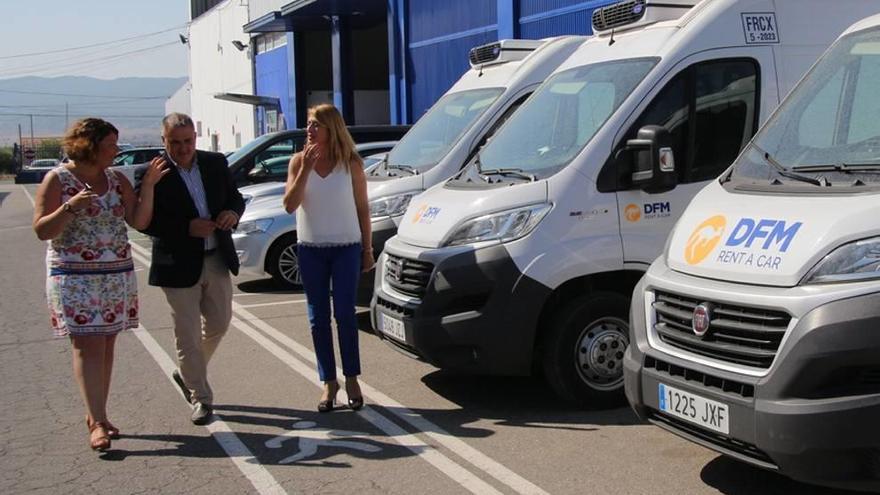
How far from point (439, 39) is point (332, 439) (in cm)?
1656

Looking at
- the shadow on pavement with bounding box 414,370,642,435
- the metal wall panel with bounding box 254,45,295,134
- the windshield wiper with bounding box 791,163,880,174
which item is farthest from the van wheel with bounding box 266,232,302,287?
the metal wall panel with bounding box 254,45,295,134

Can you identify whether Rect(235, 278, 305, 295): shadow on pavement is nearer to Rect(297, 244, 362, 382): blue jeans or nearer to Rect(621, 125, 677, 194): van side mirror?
Rect(297, 244, 362, 382): blue jeans

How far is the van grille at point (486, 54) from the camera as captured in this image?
30.9 feet

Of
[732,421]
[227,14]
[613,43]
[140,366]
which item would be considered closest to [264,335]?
[140,366]

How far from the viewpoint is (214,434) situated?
241 inches

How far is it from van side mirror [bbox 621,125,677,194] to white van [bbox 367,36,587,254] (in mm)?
2601

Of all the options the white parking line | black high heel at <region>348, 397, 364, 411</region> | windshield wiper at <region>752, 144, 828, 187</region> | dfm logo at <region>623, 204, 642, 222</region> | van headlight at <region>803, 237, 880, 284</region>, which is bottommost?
the white parking line

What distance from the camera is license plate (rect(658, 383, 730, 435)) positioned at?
432 cm

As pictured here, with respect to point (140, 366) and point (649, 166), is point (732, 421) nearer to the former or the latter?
point (649, 166)

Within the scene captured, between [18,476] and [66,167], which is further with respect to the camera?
[66,167]

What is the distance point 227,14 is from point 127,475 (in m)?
41.5

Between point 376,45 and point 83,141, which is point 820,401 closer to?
point 83,141

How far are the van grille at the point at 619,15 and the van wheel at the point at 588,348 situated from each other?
1.97 meters

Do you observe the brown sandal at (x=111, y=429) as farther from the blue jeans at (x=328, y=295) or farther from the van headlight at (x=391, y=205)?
the van headlight at (x=391, y=205)
